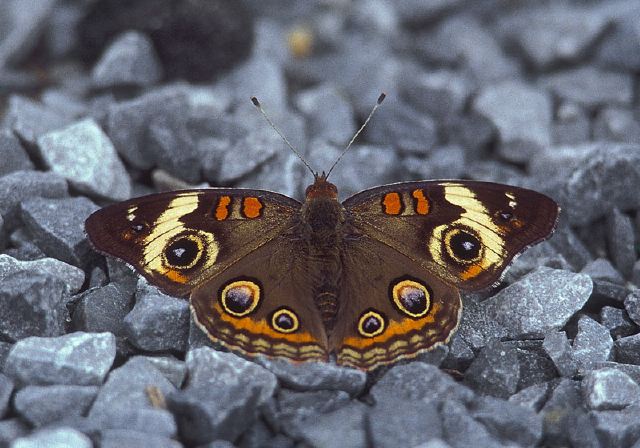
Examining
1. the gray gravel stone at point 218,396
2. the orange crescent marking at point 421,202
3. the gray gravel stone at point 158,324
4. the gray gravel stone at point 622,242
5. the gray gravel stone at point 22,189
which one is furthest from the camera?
the gray gravel stone at point 622,242

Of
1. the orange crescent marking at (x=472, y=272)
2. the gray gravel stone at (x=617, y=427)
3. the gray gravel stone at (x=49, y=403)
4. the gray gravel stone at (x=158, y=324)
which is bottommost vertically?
the gray gravel stone at (x=49, y=403)

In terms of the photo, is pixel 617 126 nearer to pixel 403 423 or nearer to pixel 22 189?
pixel 403 423

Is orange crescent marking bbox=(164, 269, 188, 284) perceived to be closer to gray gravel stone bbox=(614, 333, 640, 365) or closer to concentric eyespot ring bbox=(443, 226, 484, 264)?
concentric eyespot ring bbox=(443, 226, 484, 264)

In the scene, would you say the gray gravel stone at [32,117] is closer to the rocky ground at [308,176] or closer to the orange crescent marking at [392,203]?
the rocky ground at [308,176]

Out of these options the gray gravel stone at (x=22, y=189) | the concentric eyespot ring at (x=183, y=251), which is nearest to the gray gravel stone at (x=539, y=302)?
the concentric eyespot ring at (x=183, y=251)

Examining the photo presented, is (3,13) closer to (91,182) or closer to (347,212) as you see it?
(91,182)

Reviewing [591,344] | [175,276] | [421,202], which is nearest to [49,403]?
[175,276]

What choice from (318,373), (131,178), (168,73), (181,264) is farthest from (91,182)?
(318,373)
